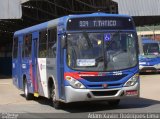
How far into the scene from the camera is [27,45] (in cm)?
1897

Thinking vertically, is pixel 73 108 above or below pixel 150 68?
above

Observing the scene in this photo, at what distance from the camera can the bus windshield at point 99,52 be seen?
1400 cm

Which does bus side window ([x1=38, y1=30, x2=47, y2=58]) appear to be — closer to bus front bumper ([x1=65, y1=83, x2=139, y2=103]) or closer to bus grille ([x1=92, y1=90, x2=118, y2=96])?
bus front bumper ([x1=65, y1=83, x2=139, y2=103])

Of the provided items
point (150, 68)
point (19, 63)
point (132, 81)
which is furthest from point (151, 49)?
point (132, 81)

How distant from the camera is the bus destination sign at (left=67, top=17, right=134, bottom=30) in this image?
14281 millimetres

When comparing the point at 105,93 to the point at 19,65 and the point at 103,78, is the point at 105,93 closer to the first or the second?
the point at 103,78

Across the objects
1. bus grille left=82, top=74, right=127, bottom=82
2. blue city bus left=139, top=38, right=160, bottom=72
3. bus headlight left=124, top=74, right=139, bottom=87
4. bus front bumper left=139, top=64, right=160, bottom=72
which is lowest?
bus front bumper left=139, top=64, right=160, bottom=72

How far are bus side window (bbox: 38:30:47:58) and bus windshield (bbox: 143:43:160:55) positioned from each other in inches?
706

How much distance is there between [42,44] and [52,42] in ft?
4.30

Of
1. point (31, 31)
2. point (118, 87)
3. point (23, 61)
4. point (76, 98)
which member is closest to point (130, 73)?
point (118, 87)

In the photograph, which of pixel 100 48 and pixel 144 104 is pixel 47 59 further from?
pixel 144 104

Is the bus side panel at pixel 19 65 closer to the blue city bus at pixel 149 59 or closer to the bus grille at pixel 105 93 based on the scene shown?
the bus grille at pixel 105 93

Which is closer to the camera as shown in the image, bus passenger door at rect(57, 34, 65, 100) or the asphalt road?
the asphalt road

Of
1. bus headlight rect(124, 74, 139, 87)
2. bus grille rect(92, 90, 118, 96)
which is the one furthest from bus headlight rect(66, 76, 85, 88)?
bus headlight rect(124, 74, 139, 87)
